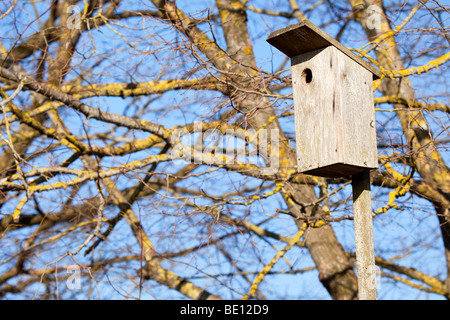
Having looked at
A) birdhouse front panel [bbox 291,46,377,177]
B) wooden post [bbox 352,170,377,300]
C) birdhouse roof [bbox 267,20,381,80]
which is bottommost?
wooden post [bbox 352,170,377,300]

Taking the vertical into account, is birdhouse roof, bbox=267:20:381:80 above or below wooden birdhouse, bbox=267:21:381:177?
above

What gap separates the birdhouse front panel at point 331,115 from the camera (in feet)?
9.46

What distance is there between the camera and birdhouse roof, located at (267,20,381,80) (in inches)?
112

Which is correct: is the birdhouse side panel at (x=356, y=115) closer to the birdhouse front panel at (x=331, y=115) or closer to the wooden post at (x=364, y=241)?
the birdhouse front panel at (x=331, y=115)

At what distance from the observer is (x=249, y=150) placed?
4570mm

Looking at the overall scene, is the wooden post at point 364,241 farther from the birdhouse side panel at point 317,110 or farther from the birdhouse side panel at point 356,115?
the birdhouse side panel at point 317,110

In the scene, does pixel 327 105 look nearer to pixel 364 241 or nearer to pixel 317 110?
pixel 317 110

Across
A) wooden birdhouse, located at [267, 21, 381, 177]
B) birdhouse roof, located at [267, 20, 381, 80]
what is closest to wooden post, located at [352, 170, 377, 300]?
wooden birdhouse, located at [267, 21, 381, 177]

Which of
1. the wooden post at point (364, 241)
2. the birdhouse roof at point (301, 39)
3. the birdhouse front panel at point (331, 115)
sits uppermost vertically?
the birdhouse roof at point (301, 39)

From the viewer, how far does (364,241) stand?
2.90m

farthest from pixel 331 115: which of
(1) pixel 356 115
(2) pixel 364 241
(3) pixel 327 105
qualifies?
(2) pixel 364 241

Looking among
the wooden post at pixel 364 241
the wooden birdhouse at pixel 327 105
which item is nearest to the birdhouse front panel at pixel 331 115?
the wooden birdhouse at pixel 327 105

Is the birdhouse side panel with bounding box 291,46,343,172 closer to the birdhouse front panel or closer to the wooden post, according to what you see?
the birdhouse front panel

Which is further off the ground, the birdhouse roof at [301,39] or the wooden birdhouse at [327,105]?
the birdhouse roof at [301,39]
